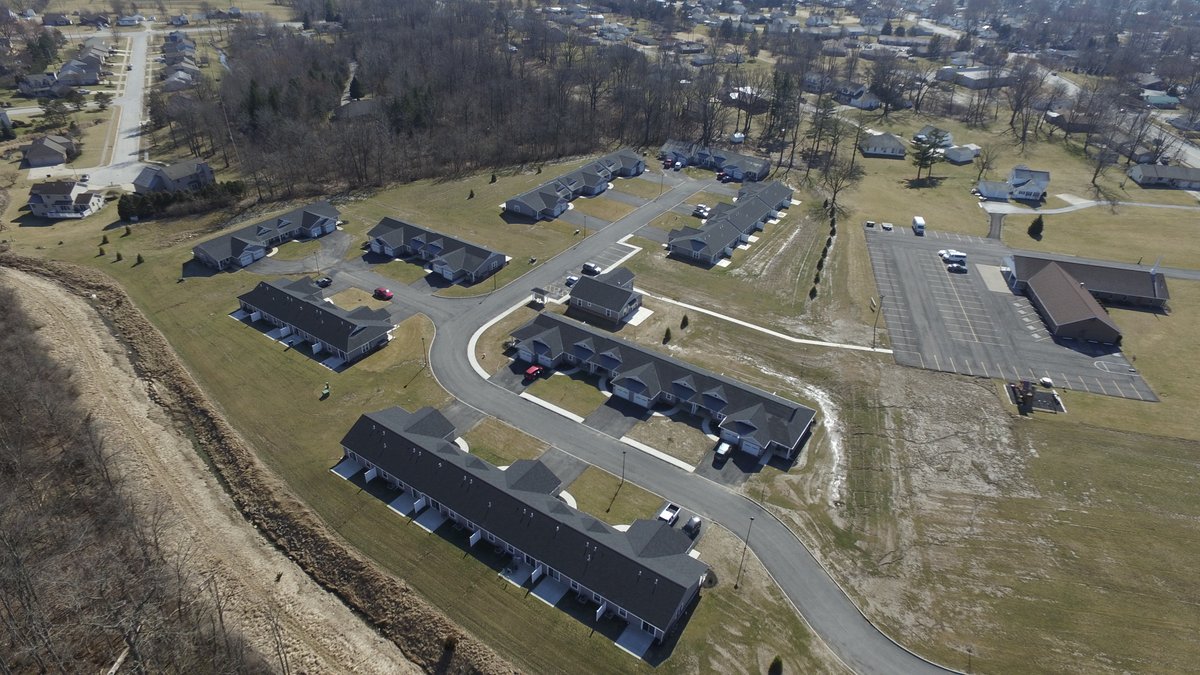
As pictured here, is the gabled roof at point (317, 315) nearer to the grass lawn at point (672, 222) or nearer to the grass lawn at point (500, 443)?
the grass lawn at point (500, 443)

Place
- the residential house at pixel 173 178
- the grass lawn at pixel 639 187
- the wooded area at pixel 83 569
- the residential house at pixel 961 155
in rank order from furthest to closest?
1. the residential house at pixel 961 155
2. the grass lawn at pixel 639 187
3. the residential house at pixel 173 178
4. the wooded area at pixel 83 569

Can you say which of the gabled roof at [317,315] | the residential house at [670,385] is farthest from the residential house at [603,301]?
the gabled roof at [317,315]

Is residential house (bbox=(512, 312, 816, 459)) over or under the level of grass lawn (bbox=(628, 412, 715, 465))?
over

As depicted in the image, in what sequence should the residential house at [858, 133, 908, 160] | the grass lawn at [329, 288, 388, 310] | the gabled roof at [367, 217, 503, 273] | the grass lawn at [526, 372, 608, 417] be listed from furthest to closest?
the residential house at [858, 133, 908, 160] < the gabled roof at [367, 217, 503, 273] < the grass lawn at [329, 288, 388, 310] < the grass lawn at [526, 372, 608, 417]

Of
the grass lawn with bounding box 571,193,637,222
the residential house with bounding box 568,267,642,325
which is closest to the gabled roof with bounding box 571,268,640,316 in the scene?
the residential house with bounding box 568,267,642,325

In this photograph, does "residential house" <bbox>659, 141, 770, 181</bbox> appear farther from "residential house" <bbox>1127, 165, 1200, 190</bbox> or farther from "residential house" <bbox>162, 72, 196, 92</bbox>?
"residential house" <bbox>162, 72, 196, 92</bbox>

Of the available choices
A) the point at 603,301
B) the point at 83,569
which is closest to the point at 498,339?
the point at 603,301

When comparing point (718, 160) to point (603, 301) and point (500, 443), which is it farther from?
point (500, 443)
